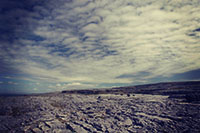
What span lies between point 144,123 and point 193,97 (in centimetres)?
798

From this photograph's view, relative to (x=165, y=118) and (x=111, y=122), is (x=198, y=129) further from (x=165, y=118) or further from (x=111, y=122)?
(x=111, y=122)

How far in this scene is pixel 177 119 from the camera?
20.7 feet

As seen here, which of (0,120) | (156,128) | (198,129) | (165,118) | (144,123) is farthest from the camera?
(0,120)

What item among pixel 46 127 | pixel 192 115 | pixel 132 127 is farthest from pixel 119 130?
pixel 192 115

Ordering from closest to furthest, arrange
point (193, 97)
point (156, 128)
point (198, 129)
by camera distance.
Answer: point (198, 129) → point (156, 128) → point (193, 97)

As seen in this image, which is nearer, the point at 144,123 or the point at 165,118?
the point at 144,123

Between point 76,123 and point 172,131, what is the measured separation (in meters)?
5.03

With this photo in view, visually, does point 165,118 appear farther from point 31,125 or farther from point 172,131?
point 31,125

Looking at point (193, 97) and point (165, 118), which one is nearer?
point (165, 118)

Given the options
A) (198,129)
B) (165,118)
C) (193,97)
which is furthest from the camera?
(193,97)

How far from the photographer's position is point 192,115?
21.7 ft

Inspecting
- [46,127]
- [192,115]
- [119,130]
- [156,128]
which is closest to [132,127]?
[119,130]

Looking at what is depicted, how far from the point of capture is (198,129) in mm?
5133

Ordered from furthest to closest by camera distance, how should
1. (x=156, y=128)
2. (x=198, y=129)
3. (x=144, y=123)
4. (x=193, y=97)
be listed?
(x=193, y=97) → (x=144, y=123) → (x=156, y=128) → (x=198, y=129)
